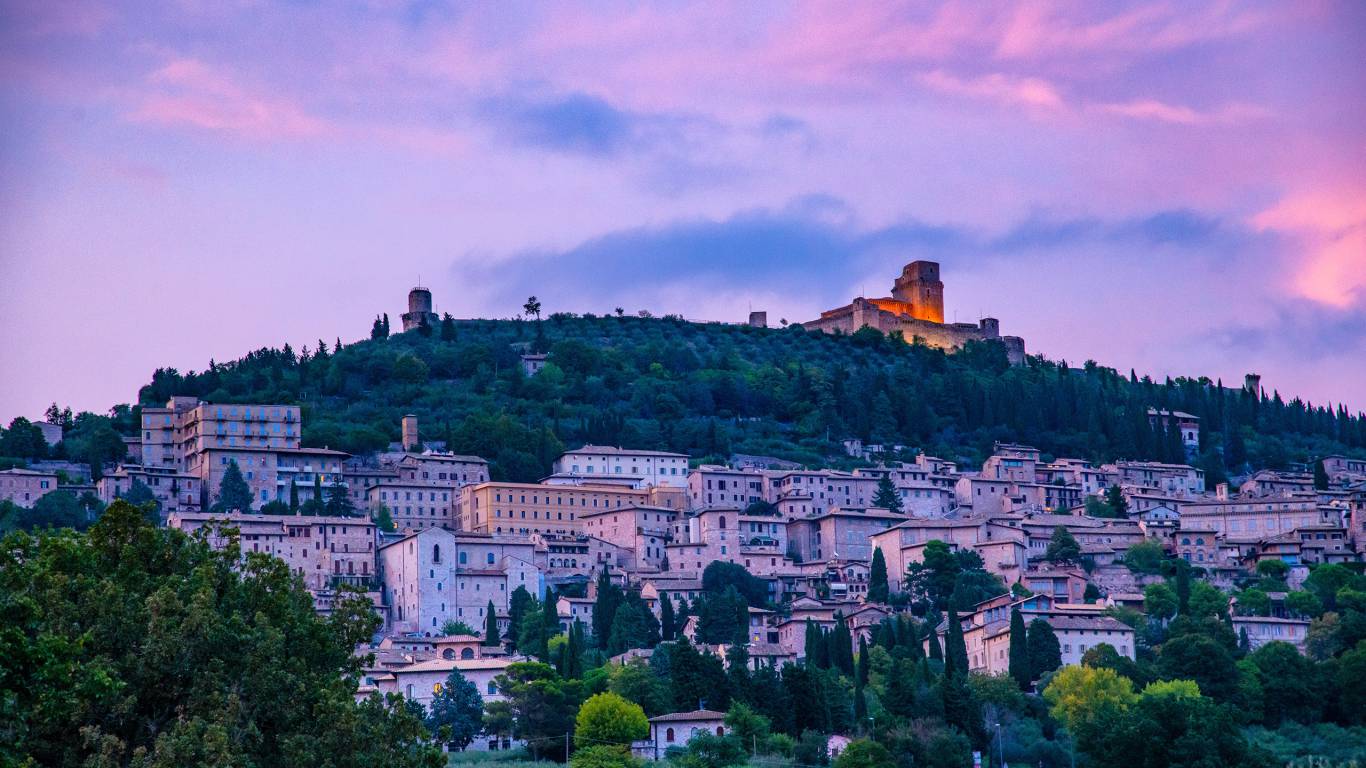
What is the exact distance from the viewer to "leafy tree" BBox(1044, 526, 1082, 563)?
→ 8619 cm

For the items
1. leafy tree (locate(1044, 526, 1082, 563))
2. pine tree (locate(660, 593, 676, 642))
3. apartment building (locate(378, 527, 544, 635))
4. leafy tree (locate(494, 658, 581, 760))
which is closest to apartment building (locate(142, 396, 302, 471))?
apartment building (locate(378, 527, 544, 635))

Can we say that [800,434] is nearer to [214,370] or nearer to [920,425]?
[920,425]

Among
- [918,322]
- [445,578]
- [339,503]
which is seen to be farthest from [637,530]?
[918,322]

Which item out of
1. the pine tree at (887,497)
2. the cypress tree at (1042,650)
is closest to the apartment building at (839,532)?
the pine tree at (887,497)

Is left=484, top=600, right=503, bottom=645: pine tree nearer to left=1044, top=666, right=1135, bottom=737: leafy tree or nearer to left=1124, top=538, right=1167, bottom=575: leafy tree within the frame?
left=1044, top=666, right=1135, bottom=737: leafy tree

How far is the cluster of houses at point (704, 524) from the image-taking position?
78.9 meters

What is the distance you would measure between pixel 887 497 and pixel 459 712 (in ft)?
127

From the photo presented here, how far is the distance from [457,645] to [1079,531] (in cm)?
3062

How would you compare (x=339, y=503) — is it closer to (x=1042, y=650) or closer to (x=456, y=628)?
(x=456, y=628)

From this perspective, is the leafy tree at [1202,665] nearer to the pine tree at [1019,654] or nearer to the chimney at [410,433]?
the pine tree at [1019,654]

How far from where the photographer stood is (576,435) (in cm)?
10650

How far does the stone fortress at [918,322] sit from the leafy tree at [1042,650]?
65.7m

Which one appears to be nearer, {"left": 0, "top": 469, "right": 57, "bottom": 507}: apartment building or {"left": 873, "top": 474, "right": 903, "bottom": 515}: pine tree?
{"left": 0, "top": 469, "right": 57, "bottom": 507}: apartment building

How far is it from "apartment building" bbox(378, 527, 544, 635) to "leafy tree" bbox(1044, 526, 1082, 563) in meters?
21.4
